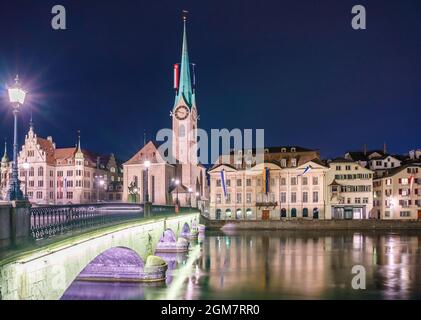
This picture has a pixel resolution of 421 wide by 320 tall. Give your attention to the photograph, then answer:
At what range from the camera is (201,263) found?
167ft

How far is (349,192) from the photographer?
102 m

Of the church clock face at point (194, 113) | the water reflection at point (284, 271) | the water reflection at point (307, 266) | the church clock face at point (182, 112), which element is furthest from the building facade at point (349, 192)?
the church clock face at point (194, 113)

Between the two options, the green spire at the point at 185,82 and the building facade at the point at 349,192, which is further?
the green spire at the point at 185,82

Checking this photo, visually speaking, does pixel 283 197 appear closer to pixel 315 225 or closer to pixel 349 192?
pixel 315 225

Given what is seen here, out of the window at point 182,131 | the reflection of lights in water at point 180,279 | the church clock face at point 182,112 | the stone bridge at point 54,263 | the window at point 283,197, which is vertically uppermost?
the church clock face at point 182,112

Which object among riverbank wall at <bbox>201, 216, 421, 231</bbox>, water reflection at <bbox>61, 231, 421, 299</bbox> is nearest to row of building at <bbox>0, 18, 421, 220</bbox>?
riverbank wall at <bbox>201, 216, 421, 231</bbox>

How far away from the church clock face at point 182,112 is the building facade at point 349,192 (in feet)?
128

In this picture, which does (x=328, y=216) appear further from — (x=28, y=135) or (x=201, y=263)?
(x=28, y=135)

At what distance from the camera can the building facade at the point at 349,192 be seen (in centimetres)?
10119

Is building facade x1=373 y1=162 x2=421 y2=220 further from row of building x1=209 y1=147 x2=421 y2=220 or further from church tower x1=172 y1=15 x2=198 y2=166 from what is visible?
church tower x1=172 y1=15 x2=198 y2=166

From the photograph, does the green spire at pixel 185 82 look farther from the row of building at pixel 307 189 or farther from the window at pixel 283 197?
the window at pixel 283 197

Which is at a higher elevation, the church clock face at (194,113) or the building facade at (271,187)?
the church clock face at (194,113)
